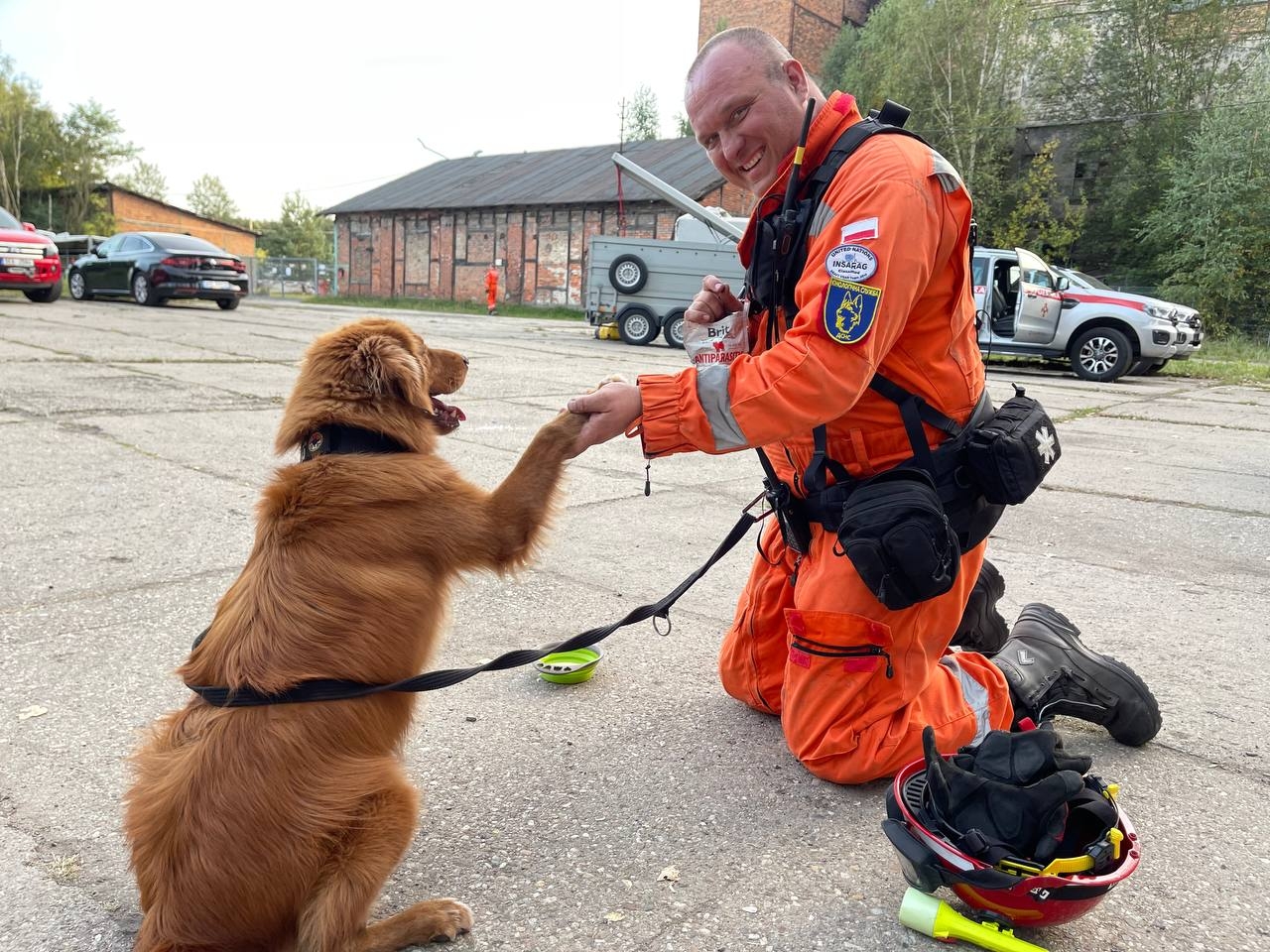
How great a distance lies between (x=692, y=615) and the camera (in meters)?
4.29

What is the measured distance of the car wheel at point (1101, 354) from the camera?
1630 cm

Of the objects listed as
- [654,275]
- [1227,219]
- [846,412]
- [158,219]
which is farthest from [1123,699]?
[158,219]

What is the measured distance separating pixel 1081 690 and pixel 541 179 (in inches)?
1620

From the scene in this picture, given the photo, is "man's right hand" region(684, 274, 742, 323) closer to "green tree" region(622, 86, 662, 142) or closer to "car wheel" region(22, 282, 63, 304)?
"car wheel" region(22, 282, 63, 304)

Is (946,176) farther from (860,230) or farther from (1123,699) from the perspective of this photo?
(1123,699)

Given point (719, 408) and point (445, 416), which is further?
point (445, 416)

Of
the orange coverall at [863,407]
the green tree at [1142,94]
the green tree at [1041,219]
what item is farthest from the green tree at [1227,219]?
the orange coverall at [863,407]

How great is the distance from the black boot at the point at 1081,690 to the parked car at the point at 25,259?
19.0 meters

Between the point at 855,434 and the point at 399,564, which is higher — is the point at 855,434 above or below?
above

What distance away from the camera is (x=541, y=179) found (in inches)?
1623

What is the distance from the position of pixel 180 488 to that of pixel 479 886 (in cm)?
441

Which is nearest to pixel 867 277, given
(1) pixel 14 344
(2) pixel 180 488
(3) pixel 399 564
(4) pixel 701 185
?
(3) pixel 399 564

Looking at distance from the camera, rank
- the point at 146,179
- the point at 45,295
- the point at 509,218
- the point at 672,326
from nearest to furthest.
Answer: the point at 45,295 → the point at 672,326 → the point at 509,218 → the point at 146,179

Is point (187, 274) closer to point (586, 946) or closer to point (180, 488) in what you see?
point (180, 488)
